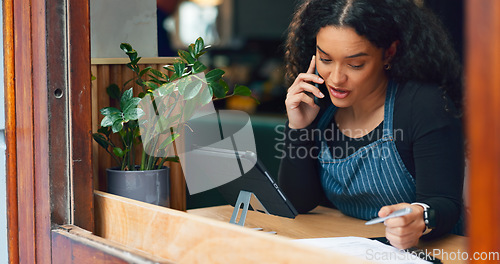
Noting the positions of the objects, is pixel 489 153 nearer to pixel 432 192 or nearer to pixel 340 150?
pixel 432 192

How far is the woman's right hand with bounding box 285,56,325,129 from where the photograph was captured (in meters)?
1.71

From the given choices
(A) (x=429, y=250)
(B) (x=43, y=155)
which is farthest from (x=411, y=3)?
(B) (x=43, y=155)

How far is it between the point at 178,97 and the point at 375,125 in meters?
0.65

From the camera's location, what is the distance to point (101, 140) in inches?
57.1

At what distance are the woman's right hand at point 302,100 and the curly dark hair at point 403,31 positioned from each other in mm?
151

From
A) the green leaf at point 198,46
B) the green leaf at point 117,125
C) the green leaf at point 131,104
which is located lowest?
the green leaf at point 117,125

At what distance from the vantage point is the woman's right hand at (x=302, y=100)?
1.71 metres

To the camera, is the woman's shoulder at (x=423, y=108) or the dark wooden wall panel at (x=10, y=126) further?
the woman's shoulder at (x=423, y=108)

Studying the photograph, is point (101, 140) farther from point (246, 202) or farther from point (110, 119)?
point (246, 202)

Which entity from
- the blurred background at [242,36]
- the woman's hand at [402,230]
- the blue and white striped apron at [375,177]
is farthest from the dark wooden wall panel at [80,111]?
the blurred background at [242,36]

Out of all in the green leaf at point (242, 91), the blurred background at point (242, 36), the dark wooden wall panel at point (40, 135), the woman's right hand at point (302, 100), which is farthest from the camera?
the blurred background at point (242, 36)

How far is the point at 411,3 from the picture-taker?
1.67m

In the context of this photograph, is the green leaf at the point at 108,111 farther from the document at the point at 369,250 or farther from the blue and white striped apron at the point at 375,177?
the blue and white striped apron at the point at 375,177

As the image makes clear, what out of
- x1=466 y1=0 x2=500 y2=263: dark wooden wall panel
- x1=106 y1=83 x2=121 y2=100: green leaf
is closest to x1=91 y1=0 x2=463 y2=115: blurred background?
x1=106 y1=83 x2=121 y2=100: green leaf
